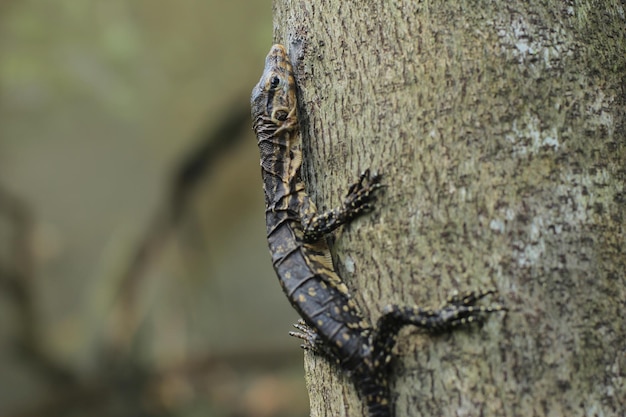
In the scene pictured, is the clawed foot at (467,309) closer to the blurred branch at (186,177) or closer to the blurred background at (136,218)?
the blurred background at (136,218)

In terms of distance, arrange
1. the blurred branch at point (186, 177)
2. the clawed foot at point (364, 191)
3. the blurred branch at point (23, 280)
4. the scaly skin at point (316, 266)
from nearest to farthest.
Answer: the scaly skin at point (316, 266) → the clawed foot at point (364, 191) → the blurred branch at point (23, 280) → the blurred branch at point (186, 177)

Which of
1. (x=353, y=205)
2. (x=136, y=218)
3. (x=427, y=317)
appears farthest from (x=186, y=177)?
(x=427, y=317)

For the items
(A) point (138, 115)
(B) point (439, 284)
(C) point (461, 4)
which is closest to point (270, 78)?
(C) point (461, 4)

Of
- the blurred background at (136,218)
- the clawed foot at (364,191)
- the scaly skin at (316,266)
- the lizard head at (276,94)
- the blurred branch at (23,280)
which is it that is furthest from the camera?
the blurred background at (136,218)

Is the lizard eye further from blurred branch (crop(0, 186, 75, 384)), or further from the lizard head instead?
blurred branch (crop(0, 186, 75, 384))

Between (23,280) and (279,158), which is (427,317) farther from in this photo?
(23,280)

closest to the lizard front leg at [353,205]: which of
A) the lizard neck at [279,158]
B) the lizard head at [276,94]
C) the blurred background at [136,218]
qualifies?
the lizard neck at [279,158]
